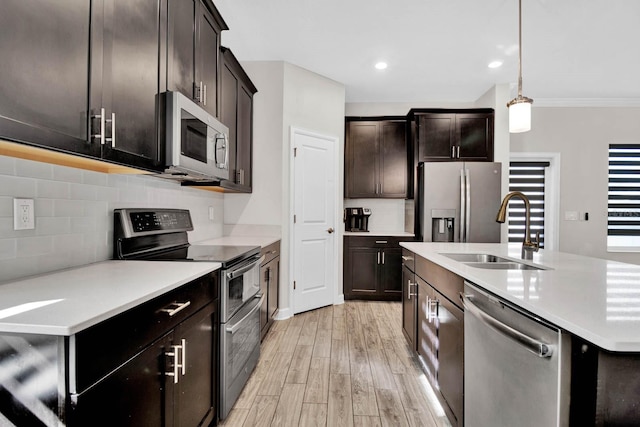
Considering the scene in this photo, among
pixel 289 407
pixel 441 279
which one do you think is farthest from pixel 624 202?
pixel 289 407

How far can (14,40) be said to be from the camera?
0.87 m

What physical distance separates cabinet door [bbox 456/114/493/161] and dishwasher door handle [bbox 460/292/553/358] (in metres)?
3.27

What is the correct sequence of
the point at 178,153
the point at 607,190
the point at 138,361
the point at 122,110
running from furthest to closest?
the point at 607,190, the point at 178,153, the point at 122,110, the point at 138,361

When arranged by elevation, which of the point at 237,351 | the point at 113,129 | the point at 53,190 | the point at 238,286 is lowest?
the point at 237,351

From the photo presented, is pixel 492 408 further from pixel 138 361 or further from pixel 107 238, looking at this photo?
pixel 107 238

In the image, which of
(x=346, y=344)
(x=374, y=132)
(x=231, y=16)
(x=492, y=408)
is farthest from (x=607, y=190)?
(x=231, y=16)

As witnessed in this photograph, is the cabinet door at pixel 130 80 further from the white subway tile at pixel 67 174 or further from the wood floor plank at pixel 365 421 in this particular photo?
the wood floor plank at pixel 365 421

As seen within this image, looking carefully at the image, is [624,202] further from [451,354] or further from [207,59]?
[207,59]

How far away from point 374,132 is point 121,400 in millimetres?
4184

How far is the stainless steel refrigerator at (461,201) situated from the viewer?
392 centimetres

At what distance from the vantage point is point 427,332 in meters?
2.12

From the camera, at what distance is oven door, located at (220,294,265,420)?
1736 millimetres

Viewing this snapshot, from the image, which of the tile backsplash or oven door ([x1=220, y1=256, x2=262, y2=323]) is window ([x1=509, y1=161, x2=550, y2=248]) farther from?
the tile backsplash

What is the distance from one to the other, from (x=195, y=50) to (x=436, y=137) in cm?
324
